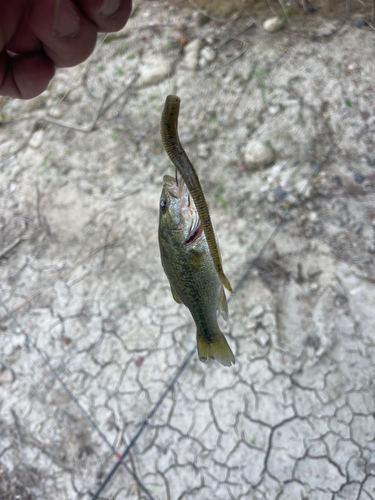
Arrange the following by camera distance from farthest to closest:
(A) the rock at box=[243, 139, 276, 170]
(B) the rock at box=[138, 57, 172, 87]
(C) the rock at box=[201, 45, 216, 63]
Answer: (B) the rock at box=[138, 57, 172, 87] → (C) the rock at box=[201, 45, 216, 63] → (A) the rock at box=[243, 139, 276, 170]

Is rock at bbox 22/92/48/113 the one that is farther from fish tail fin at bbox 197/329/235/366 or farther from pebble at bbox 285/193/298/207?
fish tail fin at bbox 197/329/235/366

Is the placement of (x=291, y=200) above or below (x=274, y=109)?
below

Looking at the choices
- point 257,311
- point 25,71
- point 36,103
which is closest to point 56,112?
point 36,103

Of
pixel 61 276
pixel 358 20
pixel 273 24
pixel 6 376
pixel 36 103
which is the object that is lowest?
pixel 6 376

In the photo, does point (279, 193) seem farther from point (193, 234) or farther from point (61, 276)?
point (61, 276)

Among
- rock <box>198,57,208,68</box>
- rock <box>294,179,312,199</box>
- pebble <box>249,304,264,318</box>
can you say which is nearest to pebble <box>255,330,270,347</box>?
pebble <box>249,304,264,318</box>

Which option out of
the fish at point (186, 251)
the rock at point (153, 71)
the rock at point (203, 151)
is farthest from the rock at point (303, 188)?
the rock at point (153, 71)

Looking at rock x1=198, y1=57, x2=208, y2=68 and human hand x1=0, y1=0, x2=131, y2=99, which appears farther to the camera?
rock x1=198, y1=57, x2=208, y2=68
